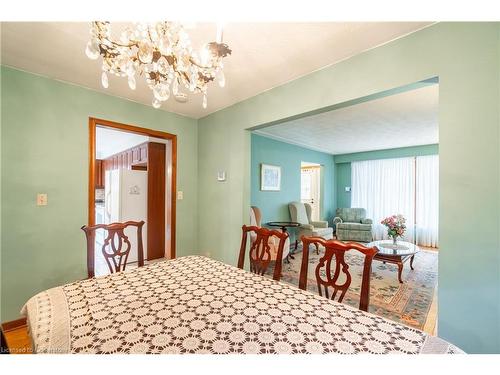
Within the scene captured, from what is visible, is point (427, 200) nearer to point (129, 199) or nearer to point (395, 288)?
point (395, 288)

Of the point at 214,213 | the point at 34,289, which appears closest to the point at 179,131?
the point at 214,213

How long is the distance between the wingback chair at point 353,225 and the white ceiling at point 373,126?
1787 millimetres

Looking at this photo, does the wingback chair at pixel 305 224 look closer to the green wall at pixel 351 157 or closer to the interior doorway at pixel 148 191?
the green wall at pixel 351 157

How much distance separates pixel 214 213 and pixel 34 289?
6.29 ft

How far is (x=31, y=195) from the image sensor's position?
6.57 ft

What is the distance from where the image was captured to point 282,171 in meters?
4.89

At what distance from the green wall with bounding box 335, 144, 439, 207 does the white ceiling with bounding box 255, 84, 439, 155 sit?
21cm

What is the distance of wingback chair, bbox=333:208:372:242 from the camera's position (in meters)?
5.41

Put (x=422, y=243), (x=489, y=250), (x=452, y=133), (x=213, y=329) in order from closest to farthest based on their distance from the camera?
(x=213, y=329)
(x=489, y=250)
(x=452, y=133)
(x=422, y=243)

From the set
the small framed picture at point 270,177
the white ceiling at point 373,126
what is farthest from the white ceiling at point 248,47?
the small framed picture at point 270,177

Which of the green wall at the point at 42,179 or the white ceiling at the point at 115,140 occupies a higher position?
the white ceiling at the point at 115,140

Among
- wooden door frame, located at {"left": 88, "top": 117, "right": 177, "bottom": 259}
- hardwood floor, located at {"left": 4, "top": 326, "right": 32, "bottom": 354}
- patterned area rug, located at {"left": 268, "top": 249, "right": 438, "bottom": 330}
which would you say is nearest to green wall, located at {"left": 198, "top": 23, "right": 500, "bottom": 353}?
patterned area rug, located at {"left": 268, "top": 249, "right": 438, "bottom": 330}

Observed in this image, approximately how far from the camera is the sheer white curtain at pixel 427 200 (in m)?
5.09
